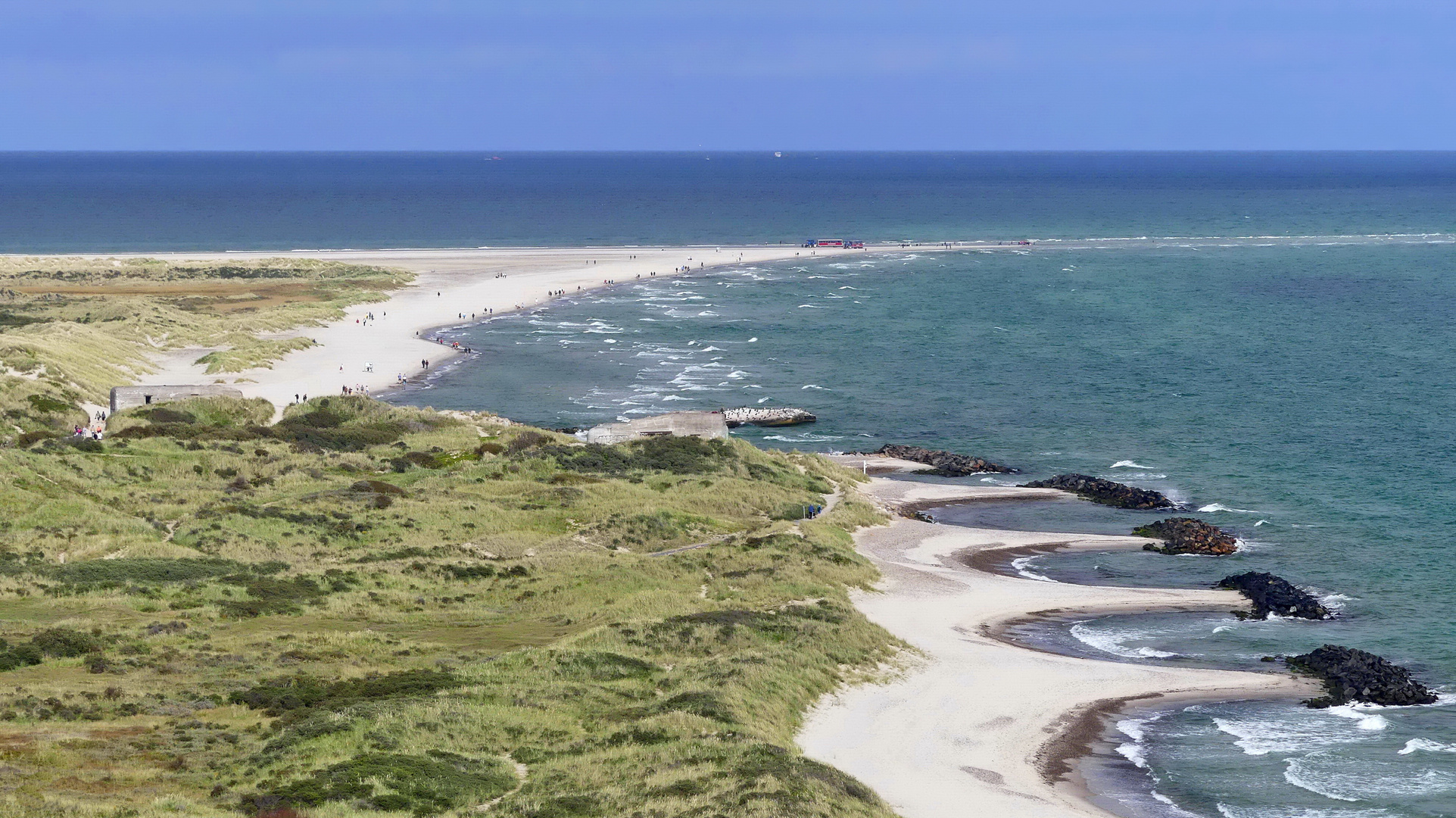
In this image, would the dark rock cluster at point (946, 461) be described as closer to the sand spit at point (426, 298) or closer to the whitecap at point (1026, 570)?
the whitecap at point (1026, 570)

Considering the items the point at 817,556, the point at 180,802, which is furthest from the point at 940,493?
the point at 180,802

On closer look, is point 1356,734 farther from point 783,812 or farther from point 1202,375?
point 1202,375

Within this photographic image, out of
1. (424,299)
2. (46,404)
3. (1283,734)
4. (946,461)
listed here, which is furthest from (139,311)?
(1283,734)

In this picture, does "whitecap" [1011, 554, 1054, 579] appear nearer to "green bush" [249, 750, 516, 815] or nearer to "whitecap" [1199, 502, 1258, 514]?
"whitecap" [1199, 502, 1258, 514]

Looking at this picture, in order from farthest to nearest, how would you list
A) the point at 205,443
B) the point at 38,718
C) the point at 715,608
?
the point at 205,443 → the point at 715,608 → the point at 38,718

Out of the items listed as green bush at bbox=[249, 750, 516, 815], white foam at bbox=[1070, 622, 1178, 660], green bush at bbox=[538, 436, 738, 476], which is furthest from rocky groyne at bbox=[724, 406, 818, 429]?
green bush at bbox=[249, 750, 516, 815]

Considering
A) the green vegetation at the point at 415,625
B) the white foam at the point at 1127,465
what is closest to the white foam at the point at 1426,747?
the green vegetation at the point at 415,625

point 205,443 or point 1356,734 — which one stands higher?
point 205,443
